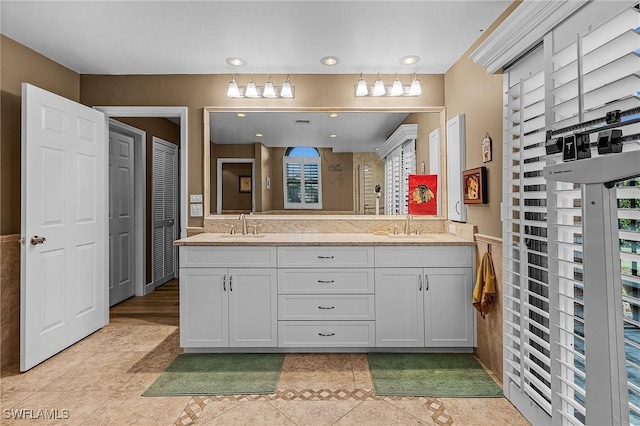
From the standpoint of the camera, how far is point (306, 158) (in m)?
3.21

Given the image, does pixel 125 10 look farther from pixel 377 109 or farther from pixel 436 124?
pixel 436 124

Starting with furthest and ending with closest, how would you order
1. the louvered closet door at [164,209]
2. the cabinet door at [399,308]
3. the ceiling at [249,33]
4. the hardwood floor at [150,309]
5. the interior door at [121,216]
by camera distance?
the louvered closet door at [164,209] → the interior door at [121,216] → the hardwood floor at [150,309] → the cabinet door at [399,308] → the ceiling at [249,33]

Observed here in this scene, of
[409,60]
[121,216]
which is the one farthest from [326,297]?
[121,216]

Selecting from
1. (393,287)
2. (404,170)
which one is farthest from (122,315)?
(404,170)

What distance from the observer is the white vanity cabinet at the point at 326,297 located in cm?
257

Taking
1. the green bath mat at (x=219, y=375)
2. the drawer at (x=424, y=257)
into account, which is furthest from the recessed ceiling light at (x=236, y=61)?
the green bath mat at (x=219, y=375)

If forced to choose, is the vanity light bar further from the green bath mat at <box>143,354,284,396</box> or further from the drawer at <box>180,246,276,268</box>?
the green bath mat at <box>143,354,284,396</box>

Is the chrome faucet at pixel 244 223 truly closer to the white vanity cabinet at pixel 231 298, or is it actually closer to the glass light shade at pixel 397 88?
the white vanity cabinet at pixel 231 298

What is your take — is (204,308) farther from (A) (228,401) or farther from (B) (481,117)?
(B) (481,117)

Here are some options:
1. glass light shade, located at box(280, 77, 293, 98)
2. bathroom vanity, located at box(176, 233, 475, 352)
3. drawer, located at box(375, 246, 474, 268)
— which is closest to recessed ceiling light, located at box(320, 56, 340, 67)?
glass light shade, located at box(280, 77, 293, 98)

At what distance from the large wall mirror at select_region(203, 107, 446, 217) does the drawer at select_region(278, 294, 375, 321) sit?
901 mm

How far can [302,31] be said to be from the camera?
2.39 meters

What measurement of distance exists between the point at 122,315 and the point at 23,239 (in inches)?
59.1

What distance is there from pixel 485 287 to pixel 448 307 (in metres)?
0.37
